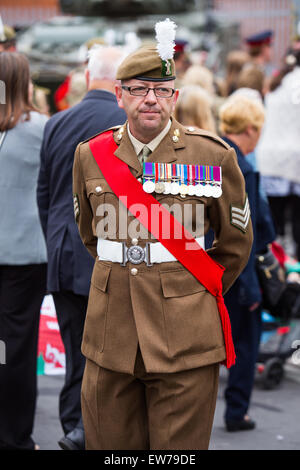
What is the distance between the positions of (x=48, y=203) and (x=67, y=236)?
0.81ft

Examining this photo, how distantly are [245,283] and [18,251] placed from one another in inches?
51.1

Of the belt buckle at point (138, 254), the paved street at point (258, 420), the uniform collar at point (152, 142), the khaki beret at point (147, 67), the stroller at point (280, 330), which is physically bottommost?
the paved street at point (258, 420)

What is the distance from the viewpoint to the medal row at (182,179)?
343 cm

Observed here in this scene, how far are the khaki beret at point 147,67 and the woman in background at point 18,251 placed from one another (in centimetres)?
158

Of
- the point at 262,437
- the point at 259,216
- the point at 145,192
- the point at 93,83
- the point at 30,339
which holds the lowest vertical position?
the point at 262,437

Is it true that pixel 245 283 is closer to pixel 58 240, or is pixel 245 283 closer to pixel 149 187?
pixel 58 240

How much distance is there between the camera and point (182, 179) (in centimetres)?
347

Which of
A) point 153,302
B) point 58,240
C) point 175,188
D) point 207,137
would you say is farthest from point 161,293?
point 58,240

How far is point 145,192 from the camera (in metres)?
3.44

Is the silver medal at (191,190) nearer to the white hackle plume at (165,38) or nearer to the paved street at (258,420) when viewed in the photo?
the white hackle plume at (165,38)

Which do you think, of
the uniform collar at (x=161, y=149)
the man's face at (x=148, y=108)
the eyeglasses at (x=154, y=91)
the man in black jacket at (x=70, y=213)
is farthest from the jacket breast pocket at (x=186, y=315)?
the man in black jacket at (x=70, y=213)

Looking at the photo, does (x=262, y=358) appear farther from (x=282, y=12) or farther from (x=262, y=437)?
(x=282, y=12)

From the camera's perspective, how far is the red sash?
3.42 meters
